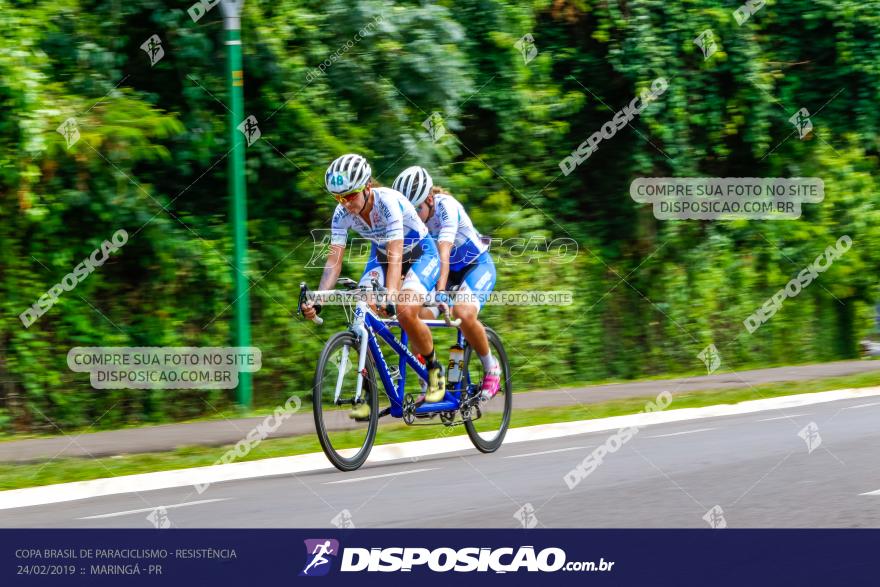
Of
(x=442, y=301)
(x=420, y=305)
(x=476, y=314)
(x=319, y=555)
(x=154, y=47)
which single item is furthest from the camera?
(x=154, y=47)

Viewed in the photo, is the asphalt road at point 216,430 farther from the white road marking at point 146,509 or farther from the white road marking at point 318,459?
the white road marking at point 146,509

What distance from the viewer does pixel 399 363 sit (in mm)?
10258

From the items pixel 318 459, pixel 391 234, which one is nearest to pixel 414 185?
pixel 391 234

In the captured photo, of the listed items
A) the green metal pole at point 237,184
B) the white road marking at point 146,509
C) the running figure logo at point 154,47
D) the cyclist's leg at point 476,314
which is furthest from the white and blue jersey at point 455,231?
Result: the running figure logo at point 154,47

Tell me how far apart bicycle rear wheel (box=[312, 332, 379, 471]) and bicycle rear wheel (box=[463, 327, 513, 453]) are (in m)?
1.17

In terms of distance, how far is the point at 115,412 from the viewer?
13.3 m

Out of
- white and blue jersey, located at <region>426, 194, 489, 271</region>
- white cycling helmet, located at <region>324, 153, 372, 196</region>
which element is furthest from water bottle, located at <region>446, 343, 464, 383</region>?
white cycling helmet, located at <region>324, 153, 372, 196</region>

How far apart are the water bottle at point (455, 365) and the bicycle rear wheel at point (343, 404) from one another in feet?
3.46

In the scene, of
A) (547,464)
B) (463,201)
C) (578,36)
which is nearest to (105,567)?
(547,464)

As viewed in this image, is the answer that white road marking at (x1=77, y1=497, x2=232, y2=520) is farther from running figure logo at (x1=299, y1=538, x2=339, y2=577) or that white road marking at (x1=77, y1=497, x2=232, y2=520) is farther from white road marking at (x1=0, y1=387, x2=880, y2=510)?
running figure logo at (x1=299, y1=538, x2=339, y2=577)

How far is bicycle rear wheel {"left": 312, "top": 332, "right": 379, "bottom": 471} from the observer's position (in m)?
9.45

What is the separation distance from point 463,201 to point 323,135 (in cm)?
268

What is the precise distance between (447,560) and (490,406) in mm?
4520

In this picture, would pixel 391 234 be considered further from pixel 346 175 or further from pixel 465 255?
pixel 465 255
